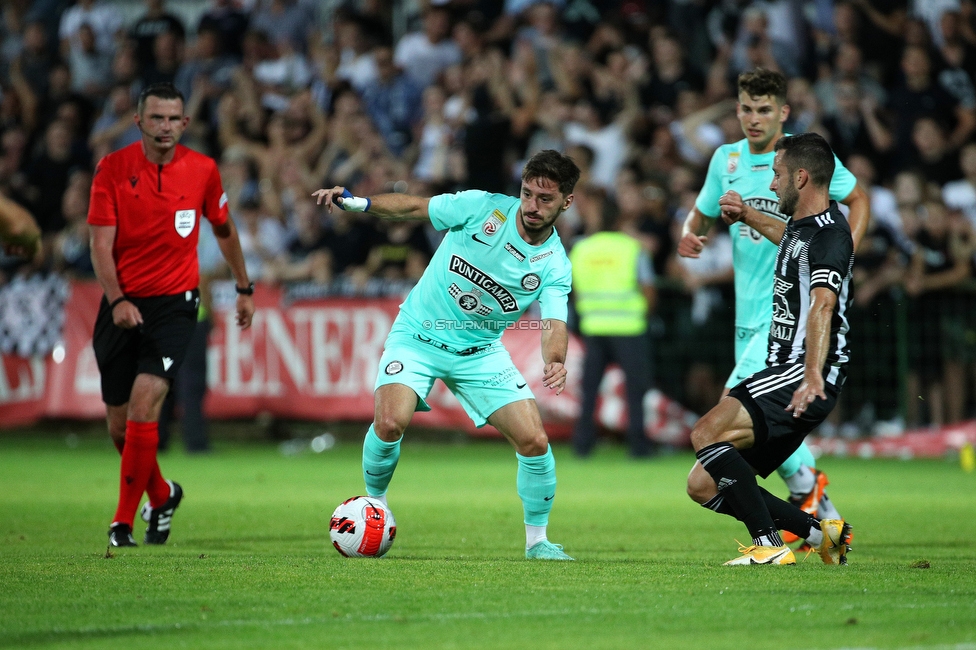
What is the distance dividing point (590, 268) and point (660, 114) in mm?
3251

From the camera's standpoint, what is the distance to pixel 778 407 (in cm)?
668

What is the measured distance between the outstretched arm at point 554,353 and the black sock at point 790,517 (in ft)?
4.08

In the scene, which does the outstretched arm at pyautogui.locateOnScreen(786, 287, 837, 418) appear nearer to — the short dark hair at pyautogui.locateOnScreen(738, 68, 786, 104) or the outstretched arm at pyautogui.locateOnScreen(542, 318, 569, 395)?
the outstretched arm at pyautogui.locateOnScreen(542, 318, 569, 395)

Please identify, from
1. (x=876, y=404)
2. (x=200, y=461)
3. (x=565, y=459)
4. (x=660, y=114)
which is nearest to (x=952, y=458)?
(x=876, y=404)

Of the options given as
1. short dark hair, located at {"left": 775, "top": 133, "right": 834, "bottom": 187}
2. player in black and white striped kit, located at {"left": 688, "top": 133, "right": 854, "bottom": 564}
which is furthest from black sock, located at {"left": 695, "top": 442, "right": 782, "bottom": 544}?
short dark hair, located at {"left": 775, "top": 133, "right": 834, "bottom": 187}

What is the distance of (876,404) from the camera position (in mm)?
15344

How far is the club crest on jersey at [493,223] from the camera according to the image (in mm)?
7387

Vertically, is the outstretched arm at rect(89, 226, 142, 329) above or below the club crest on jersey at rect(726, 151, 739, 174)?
below

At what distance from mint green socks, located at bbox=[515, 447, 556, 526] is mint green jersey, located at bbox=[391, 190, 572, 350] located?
762 millimetres

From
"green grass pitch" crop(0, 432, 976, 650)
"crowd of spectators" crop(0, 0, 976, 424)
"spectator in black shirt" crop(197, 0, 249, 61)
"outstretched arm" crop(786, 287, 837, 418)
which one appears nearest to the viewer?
"green grass pitch" crop(0, 432, 976, 650)

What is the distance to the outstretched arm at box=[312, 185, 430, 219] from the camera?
282 inches

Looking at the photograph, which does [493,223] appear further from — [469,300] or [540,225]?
[469,300]

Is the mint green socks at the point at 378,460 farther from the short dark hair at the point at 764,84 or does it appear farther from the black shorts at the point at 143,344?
the short dark hair at the point at 764,84

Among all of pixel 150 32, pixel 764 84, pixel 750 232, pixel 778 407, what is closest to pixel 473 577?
pixel 778 407
